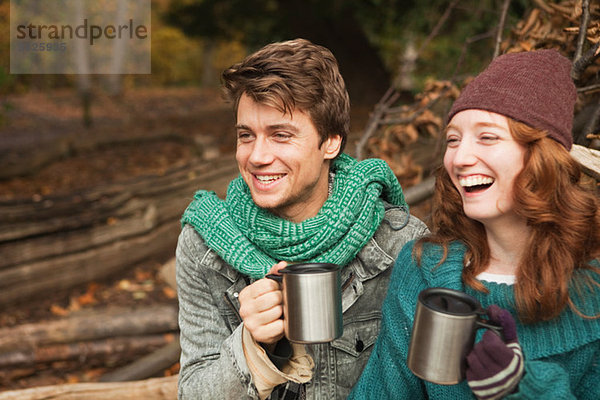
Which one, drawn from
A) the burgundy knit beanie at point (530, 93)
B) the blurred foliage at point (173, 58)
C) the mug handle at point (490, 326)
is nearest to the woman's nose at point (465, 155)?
the burgundy knit beanie at point (530, 93)

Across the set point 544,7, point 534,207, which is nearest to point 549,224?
point 534,207

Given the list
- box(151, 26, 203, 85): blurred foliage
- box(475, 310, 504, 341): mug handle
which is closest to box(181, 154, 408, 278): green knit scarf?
box(475, 310, 504, 341): mug handle

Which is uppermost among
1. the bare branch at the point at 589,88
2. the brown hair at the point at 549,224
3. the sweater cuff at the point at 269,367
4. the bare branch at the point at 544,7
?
the bare branch at the point at 544,7

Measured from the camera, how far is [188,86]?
29594 mm

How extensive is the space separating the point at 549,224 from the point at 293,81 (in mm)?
1118

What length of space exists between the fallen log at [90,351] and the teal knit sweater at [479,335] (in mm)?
2806

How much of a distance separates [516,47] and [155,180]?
4547 millimetres

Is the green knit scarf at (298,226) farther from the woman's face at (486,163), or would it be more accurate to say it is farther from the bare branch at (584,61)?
the bare branch at (584,61)

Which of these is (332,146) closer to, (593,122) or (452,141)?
(452,141)

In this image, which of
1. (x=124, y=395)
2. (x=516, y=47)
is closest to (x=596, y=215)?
(x=516, y=47)

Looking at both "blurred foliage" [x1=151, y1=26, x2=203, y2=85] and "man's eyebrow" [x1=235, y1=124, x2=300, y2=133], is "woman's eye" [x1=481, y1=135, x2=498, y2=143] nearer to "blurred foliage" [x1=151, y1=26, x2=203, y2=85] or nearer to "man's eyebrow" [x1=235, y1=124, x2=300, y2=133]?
"man's eyebrow" [x1=235, y1=124, x2=300, y2=133]

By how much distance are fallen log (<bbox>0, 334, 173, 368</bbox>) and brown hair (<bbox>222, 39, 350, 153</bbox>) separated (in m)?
2.78

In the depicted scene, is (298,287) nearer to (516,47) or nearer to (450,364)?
(450,364)

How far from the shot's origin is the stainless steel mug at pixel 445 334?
1.64 meters
